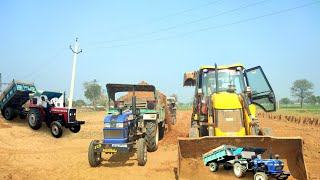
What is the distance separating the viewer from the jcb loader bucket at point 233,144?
5.70 metres

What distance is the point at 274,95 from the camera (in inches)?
289

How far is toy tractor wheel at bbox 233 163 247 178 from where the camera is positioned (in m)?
5.43

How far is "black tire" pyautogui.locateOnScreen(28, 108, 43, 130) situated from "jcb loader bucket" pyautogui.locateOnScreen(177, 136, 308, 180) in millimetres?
8768

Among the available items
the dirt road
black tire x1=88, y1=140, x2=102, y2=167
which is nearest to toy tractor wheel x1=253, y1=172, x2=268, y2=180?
the dirt road

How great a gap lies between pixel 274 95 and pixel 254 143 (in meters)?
1.98

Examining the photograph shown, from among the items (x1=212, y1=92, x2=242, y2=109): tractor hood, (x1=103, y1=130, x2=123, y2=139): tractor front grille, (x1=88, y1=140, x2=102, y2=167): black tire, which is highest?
(x1=212, y1=92, x2=242, y2=109): tractor hood

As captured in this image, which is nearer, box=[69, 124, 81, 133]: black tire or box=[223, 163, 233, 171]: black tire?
box=[223, 163, 233, 171]: black tire

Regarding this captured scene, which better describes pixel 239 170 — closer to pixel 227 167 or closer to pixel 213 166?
pixel 227 167

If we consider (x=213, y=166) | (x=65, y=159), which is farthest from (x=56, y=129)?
(x=213, y=166)

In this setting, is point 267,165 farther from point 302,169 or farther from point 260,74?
point 260,74

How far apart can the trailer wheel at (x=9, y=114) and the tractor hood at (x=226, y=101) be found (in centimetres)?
1118

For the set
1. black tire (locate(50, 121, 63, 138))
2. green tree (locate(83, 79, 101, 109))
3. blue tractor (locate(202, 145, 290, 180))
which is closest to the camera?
blue tractor (locate(202, 145, 290, 180))

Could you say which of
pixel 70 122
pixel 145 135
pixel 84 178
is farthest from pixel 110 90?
pixel 84 178

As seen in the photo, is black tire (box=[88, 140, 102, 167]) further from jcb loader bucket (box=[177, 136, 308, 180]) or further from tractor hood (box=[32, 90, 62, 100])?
tractor hood (box=[32, 90, 62, 100])
